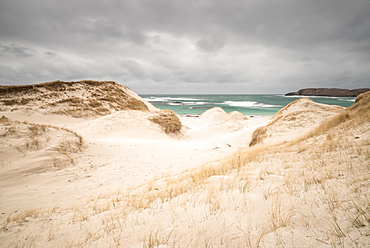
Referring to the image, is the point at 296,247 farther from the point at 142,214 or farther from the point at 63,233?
the point at 63,233

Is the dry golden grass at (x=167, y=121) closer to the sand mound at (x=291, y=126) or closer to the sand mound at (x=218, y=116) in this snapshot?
the sand mound at (x=291, y=126)

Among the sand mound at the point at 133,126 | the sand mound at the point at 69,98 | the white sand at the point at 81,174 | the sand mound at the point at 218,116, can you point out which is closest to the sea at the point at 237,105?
the sand mound at the point at 218,116

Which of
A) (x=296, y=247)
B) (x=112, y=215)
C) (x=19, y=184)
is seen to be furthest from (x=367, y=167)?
(x=19, y=184)

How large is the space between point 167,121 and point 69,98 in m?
13.9

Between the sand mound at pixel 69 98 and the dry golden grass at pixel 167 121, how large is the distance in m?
8.82

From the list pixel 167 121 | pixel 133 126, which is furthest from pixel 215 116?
pixel 133 126

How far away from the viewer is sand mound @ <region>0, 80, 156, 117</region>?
19562mm

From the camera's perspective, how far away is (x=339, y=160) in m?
3.53

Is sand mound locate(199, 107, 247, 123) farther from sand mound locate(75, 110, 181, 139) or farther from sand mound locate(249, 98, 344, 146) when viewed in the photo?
sand mound locate(249, 98, 344, 146)

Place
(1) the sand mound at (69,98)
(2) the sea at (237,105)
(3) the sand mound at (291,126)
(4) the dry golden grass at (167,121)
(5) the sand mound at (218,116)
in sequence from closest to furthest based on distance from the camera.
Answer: (3) the sand mound at (291,126) < (4) the dry golden grass at (167,121) < (1) the sand mound at (69,98) < (5) the sand mound at (218,116) < (2) the sea at (237,105)

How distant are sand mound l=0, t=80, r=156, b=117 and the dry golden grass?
8822 mm

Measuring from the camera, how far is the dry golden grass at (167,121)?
16.3 m

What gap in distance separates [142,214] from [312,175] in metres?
3.21

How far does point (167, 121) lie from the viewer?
16766mm
